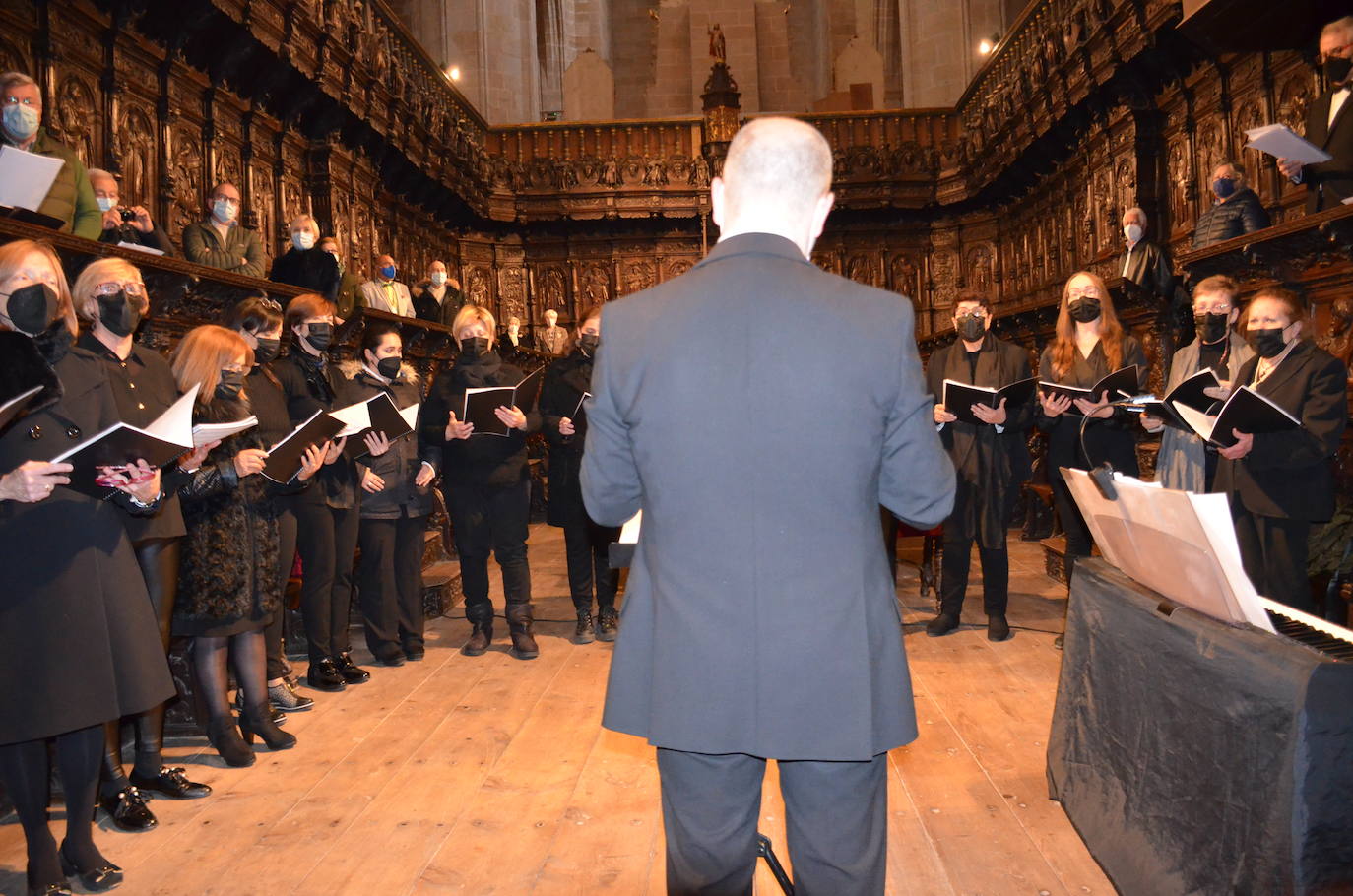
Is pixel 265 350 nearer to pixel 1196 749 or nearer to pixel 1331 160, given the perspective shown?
pixel 1196 749

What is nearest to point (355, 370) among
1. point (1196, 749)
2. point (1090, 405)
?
point (1090, 405)

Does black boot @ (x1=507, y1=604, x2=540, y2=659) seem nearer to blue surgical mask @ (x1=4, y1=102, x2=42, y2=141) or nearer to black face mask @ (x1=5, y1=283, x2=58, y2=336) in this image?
black face mask @ (x1=5, y1=283, x2=58, y2=336)

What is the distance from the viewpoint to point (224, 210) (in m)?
6.46

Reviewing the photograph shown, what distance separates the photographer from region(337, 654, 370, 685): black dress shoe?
4500 millimetres

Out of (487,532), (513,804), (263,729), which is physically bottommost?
(513,804)

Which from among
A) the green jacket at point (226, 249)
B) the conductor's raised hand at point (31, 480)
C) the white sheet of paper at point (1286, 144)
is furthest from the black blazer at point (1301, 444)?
the green jacket at point (226, 249)

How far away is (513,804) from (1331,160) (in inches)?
179

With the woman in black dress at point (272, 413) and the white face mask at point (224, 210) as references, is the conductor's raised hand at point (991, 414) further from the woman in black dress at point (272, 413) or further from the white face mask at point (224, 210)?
the white face mask at point (224, 210)

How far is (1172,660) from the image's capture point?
2.06m

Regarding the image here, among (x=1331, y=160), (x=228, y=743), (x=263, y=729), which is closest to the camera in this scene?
(x=228, y=743)

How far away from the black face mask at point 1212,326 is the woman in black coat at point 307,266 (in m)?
5.52

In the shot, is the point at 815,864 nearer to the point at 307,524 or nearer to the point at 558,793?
the point at 558,793

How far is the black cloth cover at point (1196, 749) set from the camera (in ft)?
5.26

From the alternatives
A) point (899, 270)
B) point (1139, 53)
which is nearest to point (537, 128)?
point (899, 270)
